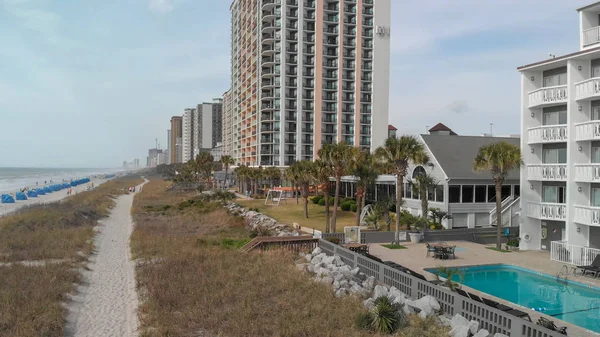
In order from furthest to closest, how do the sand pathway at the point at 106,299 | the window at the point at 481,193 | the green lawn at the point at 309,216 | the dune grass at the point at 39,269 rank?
the green lawn at the point at 309,216 < the window at the point at 481,193 < the sand pathway at the point at 106,299 < the dune grass at the point at 39,269

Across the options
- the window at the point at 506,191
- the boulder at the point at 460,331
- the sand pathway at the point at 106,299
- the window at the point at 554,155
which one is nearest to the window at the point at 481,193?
the window at the point at 506,191

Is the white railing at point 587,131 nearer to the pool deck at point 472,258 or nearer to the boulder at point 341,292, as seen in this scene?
the pool deck at point 472,258

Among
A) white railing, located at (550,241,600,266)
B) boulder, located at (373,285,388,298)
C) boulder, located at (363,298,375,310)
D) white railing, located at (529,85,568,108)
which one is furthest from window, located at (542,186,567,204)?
boulder, located at (363,298,375,310)

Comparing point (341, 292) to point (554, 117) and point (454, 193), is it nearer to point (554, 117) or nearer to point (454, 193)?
point (554, 117)

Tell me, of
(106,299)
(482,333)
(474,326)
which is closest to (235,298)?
(106,299)

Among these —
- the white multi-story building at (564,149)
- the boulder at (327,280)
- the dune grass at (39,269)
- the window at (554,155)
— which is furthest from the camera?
the window at (554,155)

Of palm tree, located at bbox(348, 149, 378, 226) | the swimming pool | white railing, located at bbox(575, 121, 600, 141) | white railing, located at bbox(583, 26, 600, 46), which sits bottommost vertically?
the swimming pool

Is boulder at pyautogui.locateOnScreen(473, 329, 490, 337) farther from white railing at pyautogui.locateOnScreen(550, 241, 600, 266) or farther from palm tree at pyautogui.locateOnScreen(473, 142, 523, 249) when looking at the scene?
palm tree at pyautogui.locateOnScreen(473, 142, 523, 249)
